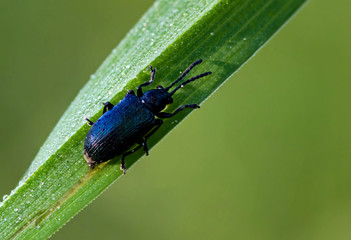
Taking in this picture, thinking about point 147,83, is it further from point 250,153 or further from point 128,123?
point 250,153

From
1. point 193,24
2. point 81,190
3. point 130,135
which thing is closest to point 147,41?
point 193,24

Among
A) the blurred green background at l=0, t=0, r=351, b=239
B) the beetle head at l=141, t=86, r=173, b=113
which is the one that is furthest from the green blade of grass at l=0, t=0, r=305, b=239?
the blurred green background at l=0, t=0, r=351, b=239

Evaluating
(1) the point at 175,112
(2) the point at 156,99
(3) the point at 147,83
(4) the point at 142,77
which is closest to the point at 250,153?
(2) the point at 156,99

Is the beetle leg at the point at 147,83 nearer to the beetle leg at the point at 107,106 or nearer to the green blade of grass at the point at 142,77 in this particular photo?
the green blade of grass at the point at 142,77

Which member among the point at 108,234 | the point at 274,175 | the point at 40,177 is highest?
the point at 40,177

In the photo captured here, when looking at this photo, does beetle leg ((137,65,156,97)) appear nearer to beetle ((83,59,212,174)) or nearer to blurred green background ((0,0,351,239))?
beetle ((83,59,212,174))

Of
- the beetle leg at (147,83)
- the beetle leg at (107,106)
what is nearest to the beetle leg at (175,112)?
the beetle leg at (147,83)

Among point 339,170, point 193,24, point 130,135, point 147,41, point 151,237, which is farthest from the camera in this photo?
point 151,237

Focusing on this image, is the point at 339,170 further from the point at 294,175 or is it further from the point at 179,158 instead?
the point at 179,158
